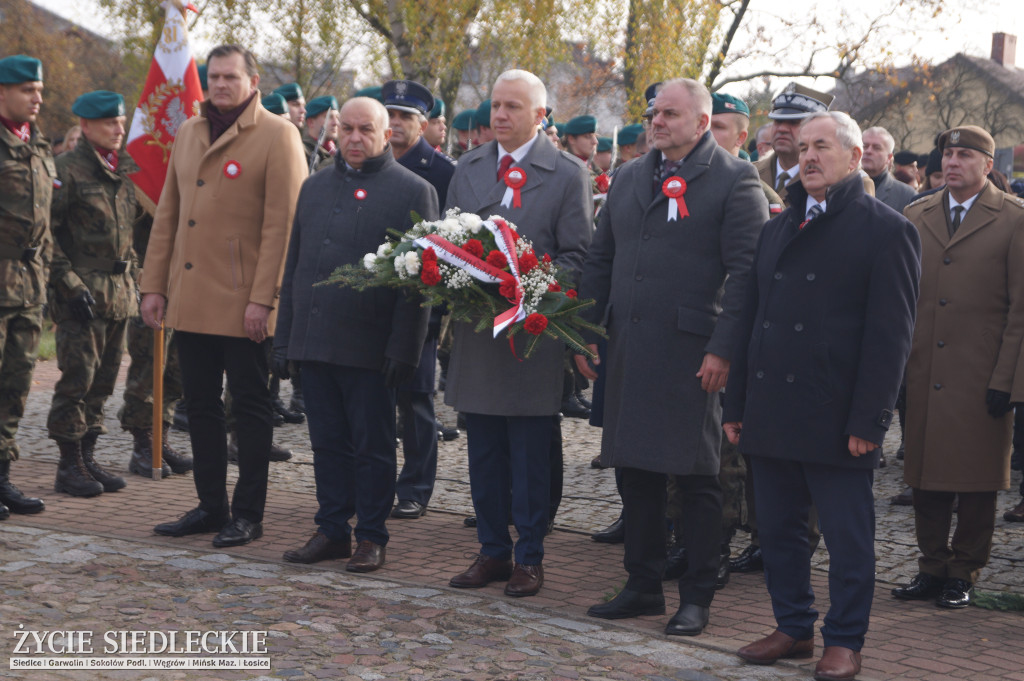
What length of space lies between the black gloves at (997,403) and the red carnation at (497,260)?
254cm

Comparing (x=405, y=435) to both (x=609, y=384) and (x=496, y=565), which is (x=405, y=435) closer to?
(x=496, y=565)

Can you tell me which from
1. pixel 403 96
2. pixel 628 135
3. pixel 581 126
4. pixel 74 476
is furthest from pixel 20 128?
pixel 628 135

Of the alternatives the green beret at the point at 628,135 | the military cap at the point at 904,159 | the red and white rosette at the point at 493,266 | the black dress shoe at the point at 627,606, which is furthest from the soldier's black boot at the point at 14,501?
the military cap at the point at 904,159

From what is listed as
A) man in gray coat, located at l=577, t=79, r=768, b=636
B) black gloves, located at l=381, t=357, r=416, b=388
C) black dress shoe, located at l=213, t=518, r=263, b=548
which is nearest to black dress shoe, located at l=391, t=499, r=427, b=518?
black dress shoe, located at l=213, t=518, r=263, b=548

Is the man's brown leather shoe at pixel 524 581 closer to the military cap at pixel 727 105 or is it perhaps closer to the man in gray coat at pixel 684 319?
the man in gray coat at pixel 684 319

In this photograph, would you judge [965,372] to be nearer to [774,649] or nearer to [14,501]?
[774,649]

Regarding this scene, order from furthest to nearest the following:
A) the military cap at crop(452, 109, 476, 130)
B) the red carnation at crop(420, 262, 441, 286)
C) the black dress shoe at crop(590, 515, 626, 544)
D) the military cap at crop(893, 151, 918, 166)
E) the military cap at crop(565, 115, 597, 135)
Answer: the military cap at crop(893, 151, 918, 166)
the military cap at crop(452, 109, 476, 130)
the military cap at crop(565, 115, 597, 135)
the black dress shoe at crop(590, 515, 626, 544)
the red carnation at crop(420, 262, 441, 286)

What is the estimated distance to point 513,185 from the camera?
588 cm

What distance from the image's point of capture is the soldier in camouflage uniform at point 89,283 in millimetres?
7805

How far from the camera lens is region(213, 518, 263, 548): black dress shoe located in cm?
653

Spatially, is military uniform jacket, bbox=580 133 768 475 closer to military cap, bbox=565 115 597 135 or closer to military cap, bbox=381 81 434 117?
military cap, bbox=381 81 434 117

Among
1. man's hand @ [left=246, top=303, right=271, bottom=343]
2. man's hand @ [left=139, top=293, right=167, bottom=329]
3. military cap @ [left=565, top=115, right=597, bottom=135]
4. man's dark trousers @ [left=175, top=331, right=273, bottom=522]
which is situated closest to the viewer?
man's hand @ [left=246, top=303, right=271, bottom=343]

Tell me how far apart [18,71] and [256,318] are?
7.64ft

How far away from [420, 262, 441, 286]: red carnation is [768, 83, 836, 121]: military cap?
237 centimetres
